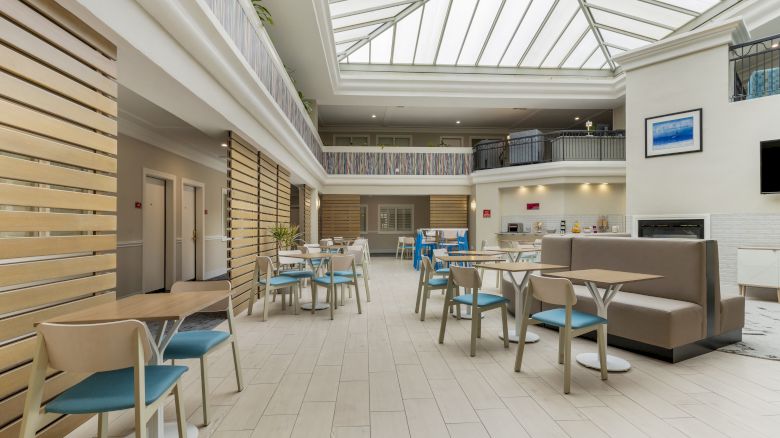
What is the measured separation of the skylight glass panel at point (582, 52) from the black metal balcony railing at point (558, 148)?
2.38 m

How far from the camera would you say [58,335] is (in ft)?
4.87

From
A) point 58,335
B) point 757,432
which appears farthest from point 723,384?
point 58,335

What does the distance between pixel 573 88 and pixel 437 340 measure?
38.7ft

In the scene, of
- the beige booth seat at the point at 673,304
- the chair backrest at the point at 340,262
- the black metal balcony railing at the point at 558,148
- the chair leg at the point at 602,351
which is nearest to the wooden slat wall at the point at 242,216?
the chair backrest at the point at 340,262

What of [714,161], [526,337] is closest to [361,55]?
[714,161]

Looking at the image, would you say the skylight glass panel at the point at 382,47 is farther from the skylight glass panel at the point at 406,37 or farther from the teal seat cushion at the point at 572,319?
the teal seat cushion at the point at 572,319

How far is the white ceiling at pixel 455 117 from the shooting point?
14.6 meters

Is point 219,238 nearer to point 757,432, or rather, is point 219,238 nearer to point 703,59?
point 757,432

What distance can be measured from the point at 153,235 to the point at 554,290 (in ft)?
24.0

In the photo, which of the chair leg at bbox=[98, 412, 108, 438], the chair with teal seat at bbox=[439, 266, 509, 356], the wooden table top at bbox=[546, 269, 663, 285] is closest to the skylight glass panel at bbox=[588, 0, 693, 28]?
the wooden table top at bbox=[546, 269, 663, 285]

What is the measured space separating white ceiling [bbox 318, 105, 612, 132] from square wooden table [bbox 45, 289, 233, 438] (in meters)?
12.6

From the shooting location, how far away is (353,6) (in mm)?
8938

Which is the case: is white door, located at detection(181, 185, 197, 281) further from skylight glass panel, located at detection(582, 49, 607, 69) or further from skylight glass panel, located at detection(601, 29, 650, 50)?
skylight glass panel, located at detection(582, 49, 607, 69)

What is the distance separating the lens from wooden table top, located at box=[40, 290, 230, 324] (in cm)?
181
